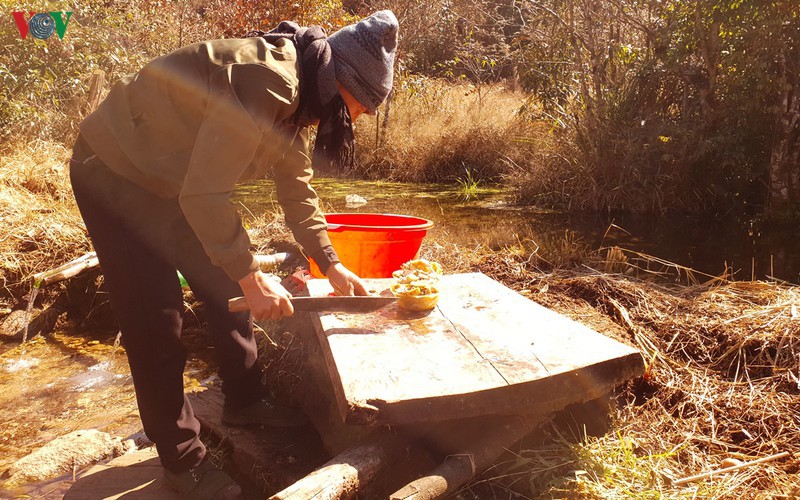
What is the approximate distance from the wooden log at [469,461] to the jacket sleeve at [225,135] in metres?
0.97

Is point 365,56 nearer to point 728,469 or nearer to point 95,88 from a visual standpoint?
point 728,469

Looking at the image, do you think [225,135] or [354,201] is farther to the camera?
[354,201]

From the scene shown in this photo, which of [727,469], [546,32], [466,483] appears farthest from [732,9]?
[466,483]

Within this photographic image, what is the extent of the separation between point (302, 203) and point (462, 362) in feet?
3.42

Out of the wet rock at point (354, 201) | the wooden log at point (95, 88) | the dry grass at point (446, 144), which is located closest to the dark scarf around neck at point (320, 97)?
the wet rock at point (354, 201)

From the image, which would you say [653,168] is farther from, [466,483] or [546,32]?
[466,483]

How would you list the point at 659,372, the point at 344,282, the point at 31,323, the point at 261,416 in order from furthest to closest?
the point at 31,323, the point at 659,372, the point at 261,416, the point at 344,282

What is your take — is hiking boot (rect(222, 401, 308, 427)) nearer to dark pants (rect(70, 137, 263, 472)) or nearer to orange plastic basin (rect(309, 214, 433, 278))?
dark pants (rect(70, 137, 263, 472))

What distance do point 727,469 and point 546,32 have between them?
8455 millimetres

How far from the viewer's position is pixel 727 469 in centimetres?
219

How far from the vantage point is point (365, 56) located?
7.30 ft

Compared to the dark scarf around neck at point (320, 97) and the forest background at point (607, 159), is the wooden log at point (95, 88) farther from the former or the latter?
the dark scarf around neck at point (320, 97)

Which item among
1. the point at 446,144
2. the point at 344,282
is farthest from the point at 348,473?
the point at 446,144

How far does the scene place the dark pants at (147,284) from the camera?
2168mm
